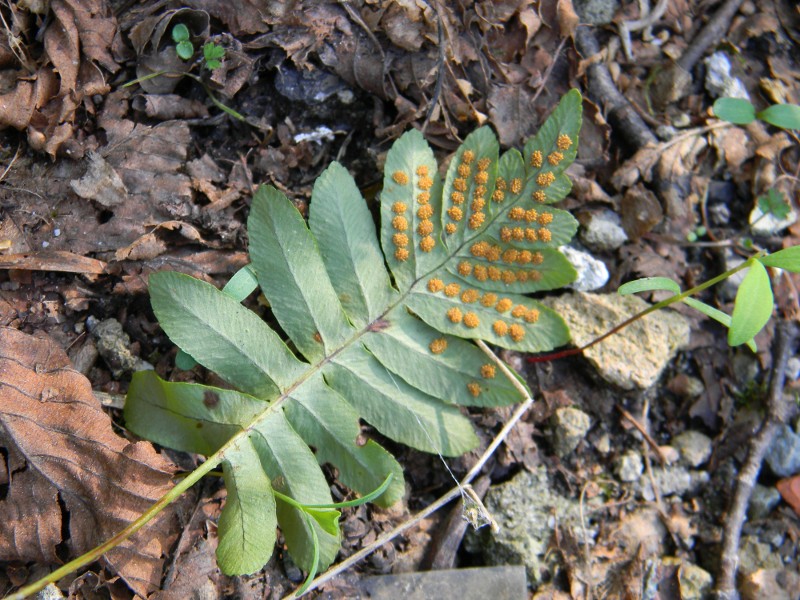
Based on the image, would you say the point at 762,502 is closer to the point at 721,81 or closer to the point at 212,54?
the point at 721,81

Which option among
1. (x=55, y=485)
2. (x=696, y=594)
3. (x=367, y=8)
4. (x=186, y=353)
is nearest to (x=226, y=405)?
(x=186, y=353)

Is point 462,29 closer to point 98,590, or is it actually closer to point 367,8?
point 367,8

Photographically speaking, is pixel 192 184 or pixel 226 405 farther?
pixel 192 184

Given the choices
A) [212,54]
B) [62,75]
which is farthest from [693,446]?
[62,75]

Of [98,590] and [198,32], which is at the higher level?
[198,32]

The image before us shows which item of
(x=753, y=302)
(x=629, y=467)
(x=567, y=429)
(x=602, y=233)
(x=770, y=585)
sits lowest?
(x=770, y=585)

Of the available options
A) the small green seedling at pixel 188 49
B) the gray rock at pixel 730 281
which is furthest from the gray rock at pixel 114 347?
the gray rock at pixel 730 281

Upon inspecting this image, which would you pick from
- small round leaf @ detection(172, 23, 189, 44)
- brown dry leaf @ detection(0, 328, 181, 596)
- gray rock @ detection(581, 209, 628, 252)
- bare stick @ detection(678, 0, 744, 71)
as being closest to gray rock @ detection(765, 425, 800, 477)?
gray rock @ detection(581, 209, 628, 252)
